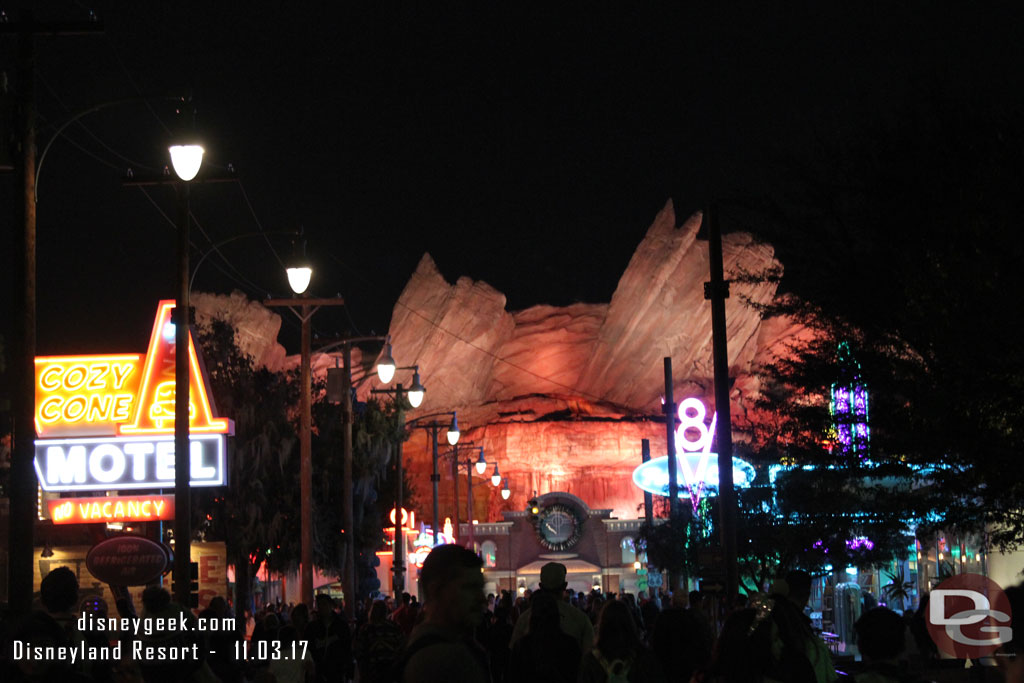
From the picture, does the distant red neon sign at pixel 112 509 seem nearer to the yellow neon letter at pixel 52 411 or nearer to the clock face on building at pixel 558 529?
the yellow neon letter at pixel 52 411

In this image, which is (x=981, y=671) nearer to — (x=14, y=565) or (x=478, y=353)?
(x=14, y=565)

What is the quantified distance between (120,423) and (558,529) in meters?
65.8

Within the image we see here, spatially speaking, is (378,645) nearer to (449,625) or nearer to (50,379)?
(449,625)

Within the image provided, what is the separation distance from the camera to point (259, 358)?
11300cm

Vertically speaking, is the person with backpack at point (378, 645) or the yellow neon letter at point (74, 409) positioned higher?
the yellow neon letter at point (74, 409)

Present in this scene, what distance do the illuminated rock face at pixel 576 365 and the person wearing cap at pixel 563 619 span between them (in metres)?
91.8

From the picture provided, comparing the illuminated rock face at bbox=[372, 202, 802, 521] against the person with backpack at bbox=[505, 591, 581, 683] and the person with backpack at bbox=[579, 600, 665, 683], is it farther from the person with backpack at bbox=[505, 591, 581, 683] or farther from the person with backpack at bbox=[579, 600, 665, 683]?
the person with backpack at bbox=[579, 600, 665, 683]

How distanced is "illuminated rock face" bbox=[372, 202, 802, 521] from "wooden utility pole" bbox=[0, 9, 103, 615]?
88891 mm

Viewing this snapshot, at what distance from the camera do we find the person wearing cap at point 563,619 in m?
10.2

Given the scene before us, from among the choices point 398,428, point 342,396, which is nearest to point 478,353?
point 398,428

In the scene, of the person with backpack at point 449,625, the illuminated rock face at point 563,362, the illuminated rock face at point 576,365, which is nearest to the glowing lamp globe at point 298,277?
the person with backpack at point 449,625

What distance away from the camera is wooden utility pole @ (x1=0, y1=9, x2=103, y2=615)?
13.7 metres

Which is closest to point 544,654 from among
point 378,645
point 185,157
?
point 378,645

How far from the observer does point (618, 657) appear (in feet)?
29.6
